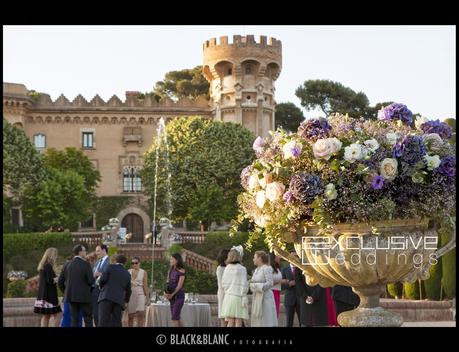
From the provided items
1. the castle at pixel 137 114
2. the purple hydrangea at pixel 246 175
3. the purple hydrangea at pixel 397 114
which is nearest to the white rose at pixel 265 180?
the purple hydrangea at pixel 246 175

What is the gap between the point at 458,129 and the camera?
20.5 ft

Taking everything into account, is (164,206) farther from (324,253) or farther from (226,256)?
(324,253)

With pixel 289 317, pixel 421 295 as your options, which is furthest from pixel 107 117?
pixel 289 317

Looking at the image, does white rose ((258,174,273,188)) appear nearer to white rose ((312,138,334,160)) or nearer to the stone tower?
white rose ((312,138,334,160))

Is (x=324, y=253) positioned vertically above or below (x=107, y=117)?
below

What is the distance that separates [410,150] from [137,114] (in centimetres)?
4770

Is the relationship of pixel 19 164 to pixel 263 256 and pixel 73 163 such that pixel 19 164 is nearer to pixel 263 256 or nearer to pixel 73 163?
pixel 73 163

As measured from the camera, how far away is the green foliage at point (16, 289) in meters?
28.5

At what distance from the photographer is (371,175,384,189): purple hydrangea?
6434 millimetres

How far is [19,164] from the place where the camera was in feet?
139

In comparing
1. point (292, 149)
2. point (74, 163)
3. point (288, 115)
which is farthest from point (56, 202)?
point (292, 149)

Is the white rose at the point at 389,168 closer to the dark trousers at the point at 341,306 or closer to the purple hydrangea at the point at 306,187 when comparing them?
the purple hydrangea at the point at 306,187
